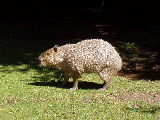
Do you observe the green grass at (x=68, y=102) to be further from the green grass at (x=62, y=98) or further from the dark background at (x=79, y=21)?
the dark background at (x=79, y=21)

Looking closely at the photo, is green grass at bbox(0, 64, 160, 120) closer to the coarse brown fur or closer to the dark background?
the coarse brown fur

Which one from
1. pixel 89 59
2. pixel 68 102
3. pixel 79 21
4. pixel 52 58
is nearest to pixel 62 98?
pixel 68 102

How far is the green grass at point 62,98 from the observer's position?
6930 millimetres

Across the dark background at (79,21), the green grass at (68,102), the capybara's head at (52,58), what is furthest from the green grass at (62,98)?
the dark background at (79,21)

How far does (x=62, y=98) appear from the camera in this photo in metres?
8.17

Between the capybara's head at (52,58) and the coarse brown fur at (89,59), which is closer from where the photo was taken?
the coarse brown fur at (89,59)

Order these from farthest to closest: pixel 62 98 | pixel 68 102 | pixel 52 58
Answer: pixel 52 58
pixel 62 98
pixel 68 102

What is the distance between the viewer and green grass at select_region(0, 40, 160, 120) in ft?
22.7

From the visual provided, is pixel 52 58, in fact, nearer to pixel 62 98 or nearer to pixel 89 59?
pixel 89 59

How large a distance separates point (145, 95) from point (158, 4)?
18.9m

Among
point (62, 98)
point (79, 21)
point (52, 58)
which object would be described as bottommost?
point (62, 98)

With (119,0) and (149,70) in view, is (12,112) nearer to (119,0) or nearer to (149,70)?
(149,70)

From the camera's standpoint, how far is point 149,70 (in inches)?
484

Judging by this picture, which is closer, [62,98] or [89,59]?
[62,98]
